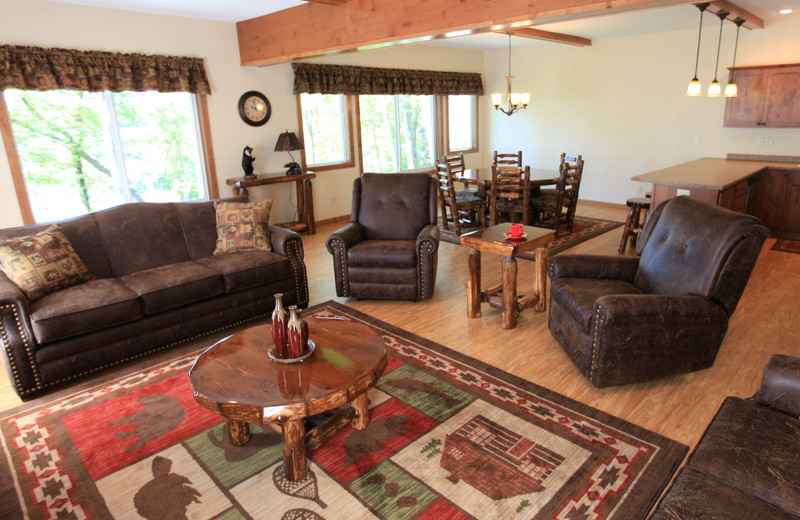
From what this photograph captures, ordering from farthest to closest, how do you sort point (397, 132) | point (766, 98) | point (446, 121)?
point (446, 121) < point (397, 132) < point (766, 98)

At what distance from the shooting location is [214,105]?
5742 millimetres

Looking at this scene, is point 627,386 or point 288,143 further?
point 288,143

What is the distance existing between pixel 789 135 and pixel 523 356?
5.25 m

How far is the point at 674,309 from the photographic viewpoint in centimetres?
263

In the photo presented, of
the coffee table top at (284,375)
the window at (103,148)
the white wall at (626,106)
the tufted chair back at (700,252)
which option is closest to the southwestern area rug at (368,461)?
the coffee table top at (284,375)

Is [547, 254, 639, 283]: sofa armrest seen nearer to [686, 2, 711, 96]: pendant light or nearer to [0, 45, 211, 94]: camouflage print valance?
[686, 2, 711, 96]: pendant light

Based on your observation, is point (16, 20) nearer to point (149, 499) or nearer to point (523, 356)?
point (149, 499)

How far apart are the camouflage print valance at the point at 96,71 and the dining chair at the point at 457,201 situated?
2.90 metres

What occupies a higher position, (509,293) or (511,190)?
(511,190)

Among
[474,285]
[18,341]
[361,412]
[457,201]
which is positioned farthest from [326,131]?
[361,412]

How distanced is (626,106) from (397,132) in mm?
3482

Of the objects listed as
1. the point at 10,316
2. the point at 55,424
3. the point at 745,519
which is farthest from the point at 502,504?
the point at 10,316

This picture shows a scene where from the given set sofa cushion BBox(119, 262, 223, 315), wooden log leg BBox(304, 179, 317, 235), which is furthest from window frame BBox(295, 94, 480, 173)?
sofa cushion BBox(119, 262, 223, 315)

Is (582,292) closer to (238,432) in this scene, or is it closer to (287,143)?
(238,432)
